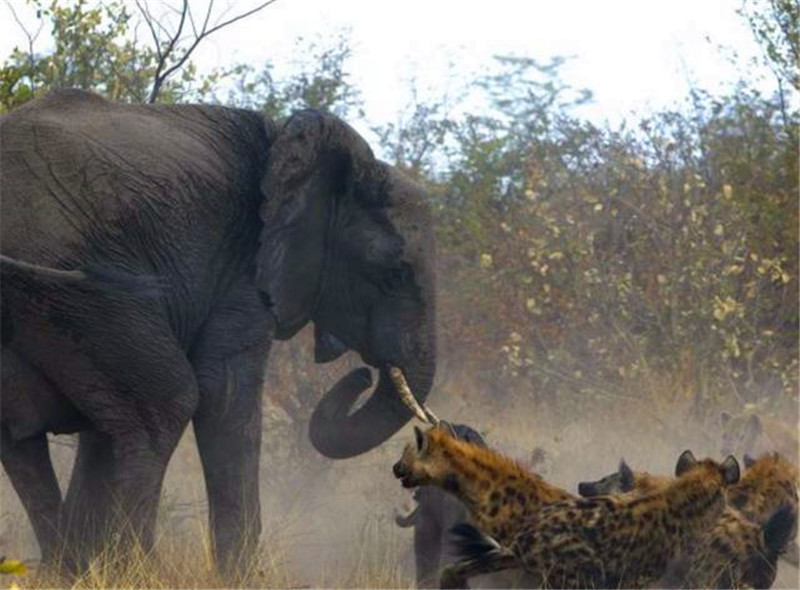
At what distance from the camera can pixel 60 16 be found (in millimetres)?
13203

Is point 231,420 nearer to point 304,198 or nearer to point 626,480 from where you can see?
point 304,198

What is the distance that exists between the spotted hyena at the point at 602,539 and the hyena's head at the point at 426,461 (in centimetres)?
27

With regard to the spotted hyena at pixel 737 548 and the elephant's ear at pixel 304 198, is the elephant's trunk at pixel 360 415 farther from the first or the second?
the spotted hyena at pixel 737 548

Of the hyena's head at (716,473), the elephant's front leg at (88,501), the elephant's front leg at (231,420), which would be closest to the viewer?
the hyena's head at (716,473)

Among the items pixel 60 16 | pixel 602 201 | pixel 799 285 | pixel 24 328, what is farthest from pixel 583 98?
pixel 24 328

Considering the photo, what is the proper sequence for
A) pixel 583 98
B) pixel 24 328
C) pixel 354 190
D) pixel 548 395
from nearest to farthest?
pixel 24 328, pixel 354 190, pixel 548 395, pixel 583 98

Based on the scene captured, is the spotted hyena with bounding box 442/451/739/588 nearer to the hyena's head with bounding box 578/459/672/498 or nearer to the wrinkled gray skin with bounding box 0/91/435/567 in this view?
the hyena's head with bounding box 578/459/672/498

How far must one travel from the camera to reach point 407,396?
10.4 metres

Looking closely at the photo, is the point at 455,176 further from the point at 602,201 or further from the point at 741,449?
the point at 741,449

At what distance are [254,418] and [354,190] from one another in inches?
53.8

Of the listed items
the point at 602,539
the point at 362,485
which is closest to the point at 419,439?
the point at 602,539

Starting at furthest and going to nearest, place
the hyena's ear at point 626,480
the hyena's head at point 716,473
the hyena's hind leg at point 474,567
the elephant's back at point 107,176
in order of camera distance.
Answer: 1. the elephant's back at point 107,176
2. the hyena's ear at point 626,480
3. the hyena's head at point 716,473
4. the hyena's hind leg at point 474,567

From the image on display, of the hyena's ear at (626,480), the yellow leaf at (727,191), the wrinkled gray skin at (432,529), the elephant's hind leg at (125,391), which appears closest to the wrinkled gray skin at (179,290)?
the elephant's hind leg at (125,391)

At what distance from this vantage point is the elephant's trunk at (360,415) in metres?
10.8
